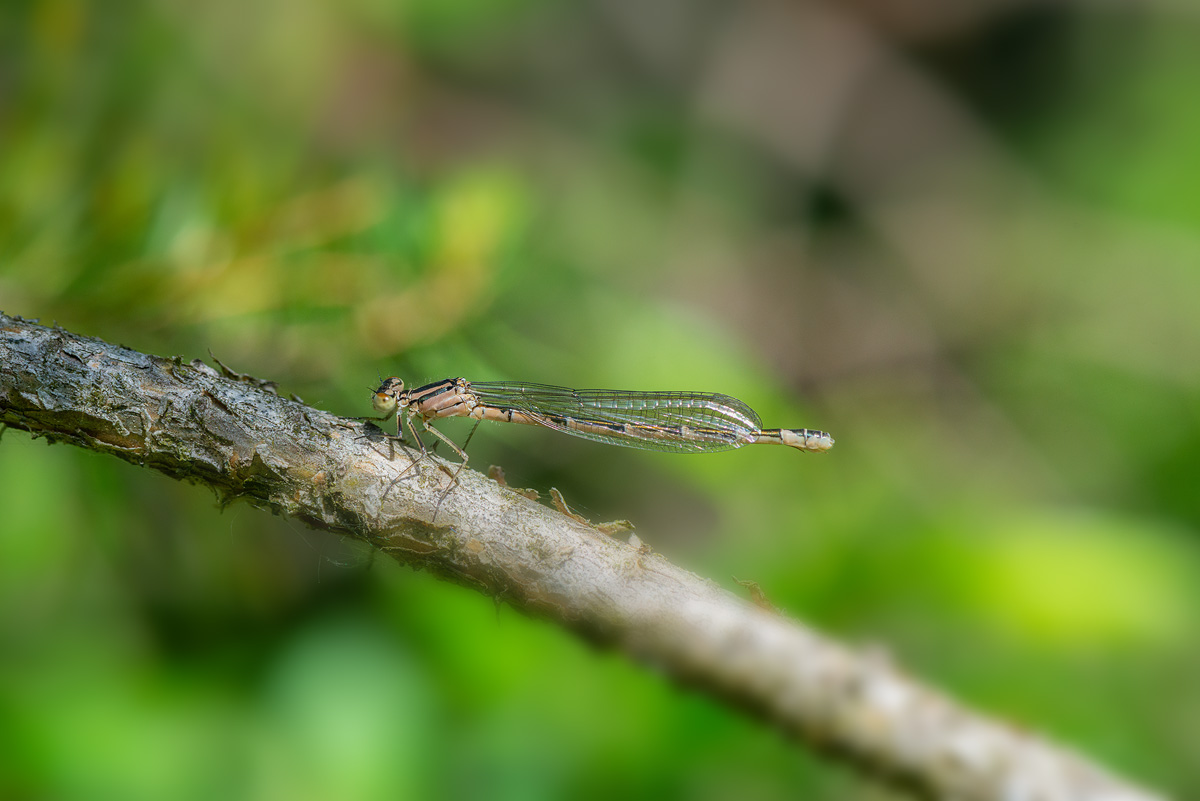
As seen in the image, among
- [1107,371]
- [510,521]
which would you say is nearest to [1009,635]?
[510,521]

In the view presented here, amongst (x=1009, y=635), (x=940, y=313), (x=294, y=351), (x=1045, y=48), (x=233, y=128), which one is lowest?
(x=294, y=351)

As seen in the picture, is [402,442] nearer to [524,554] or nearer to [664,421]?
[524,554]

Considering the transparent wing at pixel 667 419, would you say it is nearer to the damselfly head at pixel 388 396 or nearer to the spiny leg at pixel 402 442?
the damselfly head at pixel 388 396

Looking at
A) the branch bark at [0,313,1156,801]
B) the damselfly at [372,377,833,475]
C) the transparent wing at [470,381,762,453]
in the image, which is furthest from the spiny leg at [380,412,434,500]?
the transparent wing at [470,381,762,453]

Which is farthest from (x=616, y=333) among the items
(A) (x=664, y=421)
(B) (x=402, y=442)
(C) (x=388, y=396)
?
(B) (x=402, y=442)

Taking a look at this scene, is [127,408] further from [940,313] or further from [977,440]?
[940,313]

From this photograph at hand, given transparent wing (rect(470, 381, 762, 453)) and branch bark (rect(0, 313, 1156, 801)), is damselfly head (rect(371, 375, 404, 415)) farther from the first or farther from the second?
transparent wing (rect(470, 381, 762, 453))

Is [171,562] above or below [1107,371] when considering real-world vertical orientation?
below
